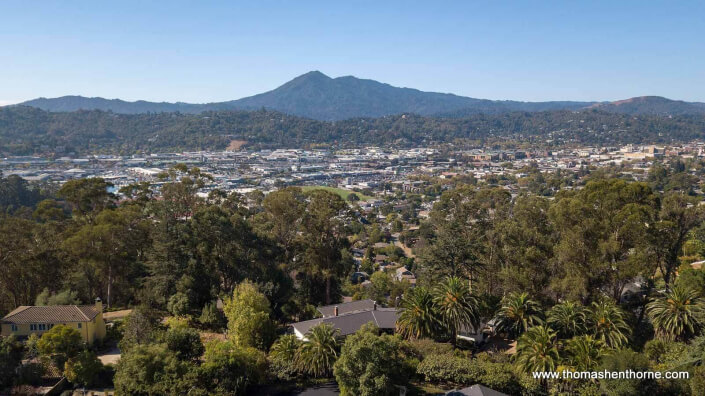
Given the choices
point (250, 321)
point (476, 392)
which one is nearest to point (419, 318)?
point (476, 392)

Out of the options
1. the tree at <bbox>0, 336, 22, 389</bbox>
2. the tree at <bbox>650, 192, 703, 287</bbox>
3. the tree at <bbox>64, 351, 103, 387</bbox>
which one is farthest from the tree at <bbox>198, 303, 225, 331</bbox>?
the tree at <bbox>650, 192, 703, 287</bbox>

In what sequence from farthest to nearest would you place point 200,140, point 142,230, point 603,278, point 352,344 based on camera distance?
point 200,140, point 142,230, point 603,278, point 352,344

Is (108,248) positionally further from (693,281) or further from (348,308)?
(693,281)

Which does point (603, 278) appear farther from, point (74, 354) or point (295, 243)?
point (74, 354)

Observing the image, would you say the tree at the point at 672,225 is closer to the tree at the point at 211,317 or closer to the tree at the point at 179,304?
the tree at the point at 211,317

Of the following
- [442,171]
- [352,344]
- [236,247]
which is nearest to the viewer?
[352,344]

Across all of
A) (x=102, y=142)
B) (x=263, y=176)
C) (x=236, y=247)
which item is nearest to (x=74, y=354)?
(x=236, y=247)
